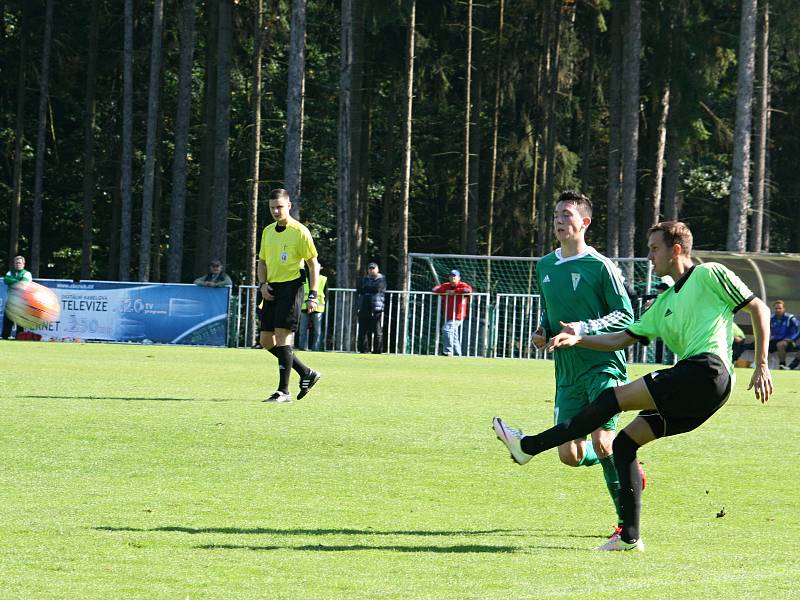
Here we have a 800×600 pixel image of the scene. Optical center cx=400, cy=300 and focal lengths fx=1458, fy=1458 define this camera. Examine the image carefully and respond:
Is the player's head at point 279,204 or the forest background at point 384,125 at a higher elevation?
the forest background at point 384,125

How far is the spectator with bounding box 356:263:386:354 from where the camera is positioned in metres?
31.7

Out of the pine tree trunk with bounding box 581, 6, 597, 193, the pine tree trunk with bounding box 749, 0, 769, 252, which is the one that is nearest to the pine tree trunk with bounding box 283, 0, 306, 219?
the pine tree trunk with bounding box 581, 6, 597, 193

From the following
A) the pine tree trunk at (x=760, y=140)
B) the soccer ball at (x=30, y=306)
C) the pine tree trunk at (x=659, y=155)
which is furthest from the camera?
the pine tree trunk at (x=659, y=155)

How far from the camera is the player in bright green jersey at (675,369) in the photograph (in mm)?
7195

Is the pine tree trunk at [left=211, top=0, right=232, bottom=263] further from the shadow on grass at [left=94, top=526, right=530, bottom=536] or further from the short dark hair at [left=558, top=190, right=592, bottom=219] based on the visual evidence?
the shadow on grass at [left=94, top=526, right=530, bottom=536]

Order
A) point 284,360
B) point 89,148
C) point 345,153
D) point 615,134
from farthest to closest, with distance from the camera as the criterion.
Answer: point 89,148
point 615,134
point 345,153
point 284,360

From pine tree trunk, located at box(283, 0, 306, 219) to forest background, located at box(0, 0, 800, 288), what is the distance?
15.8 ft

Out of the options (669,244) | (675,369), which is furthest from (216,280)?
(675,369)

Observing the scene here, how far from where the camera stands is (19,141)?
161ft

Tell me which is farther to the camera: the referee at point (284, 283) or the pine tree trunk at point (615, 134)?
the pine tree trunk at point (615, 134)

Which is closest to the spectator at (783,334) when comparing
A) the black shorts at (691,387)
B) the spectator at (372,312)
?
the spectator at (372,312)

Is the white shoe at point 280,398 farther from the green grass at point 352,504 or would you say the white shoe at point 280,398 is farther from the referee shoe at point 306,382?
the green grass at point 352,504

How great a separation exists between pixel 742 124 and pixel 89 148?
861 inches

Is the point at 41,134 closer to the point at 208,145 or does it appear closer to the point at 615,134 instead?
the point at 208,145
